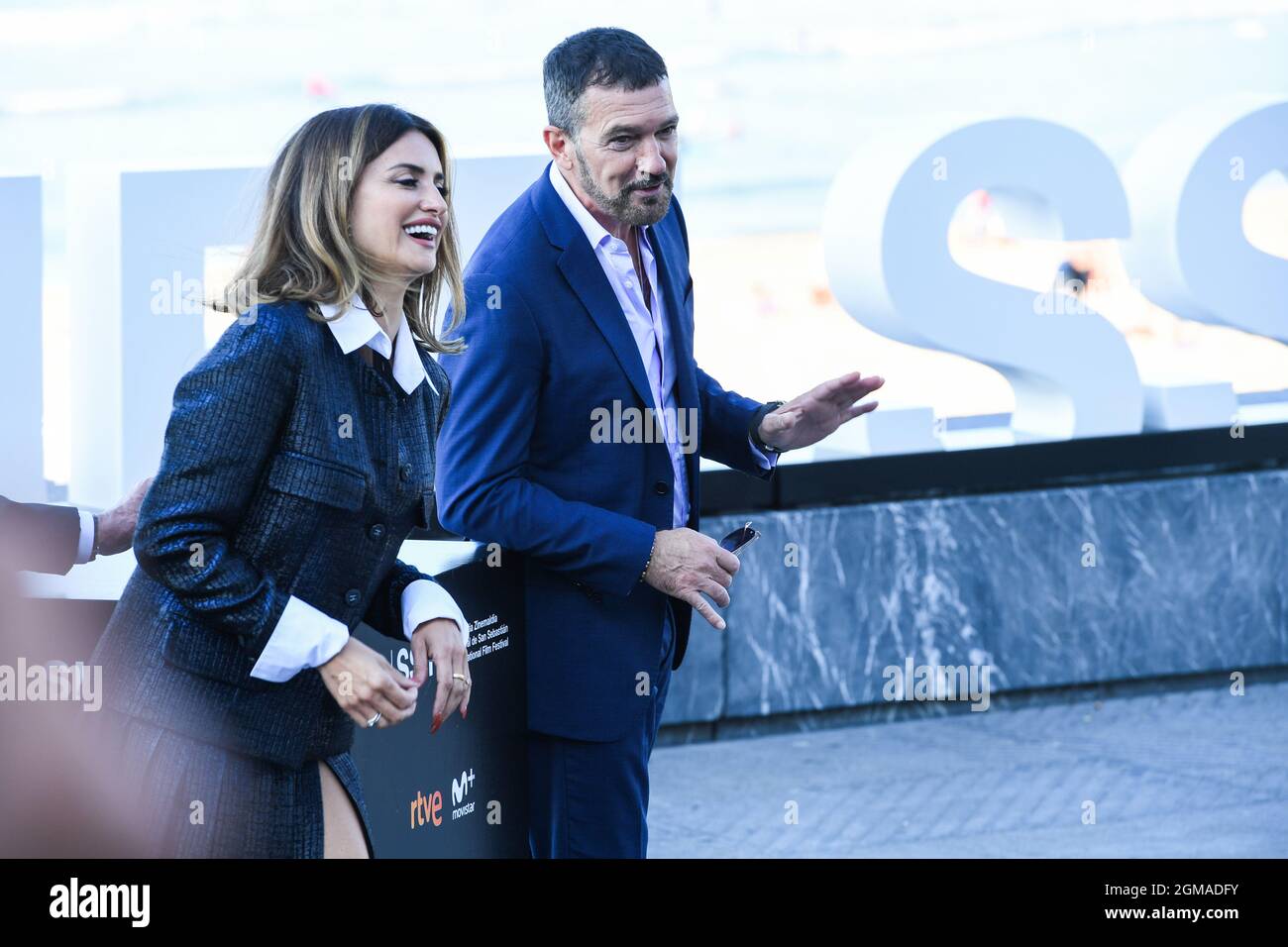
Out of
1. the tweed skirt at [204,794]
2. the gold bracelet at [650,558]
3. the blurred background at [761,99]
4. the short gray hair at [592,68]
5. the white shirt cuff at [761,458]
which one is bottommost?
A: the tweed skirt at [204,794]

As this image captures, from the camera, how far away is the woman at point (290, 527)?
2.44 m

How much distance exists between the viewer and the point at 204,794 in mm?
2510

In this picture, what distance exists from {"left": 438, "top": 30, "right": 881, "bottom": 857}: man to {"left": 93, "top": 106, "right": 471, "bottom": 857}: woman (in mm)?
504

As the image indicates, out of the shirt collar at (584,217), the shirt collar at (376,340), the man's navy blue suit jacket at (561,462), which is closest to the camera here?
the shirt collar at (376,340)

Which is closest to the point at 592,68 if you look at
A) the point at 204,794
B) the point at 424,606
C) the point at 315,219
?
the point at 315,219

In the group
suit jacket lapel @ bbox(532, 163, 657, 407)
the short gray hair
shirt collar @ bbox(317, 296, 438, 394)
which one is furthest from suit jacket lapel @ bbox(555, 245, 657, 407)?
shirt collar @ bbox(317, 296, 438, 394)

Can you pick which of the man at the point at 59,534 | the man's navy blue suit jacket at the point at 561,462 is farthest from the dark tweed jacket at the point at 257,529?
the man's navy blue suit jacket at the point at 561,462

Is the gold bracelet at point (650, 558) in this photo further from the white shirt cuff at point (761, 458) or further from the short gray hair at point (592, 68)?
the short gray hair at point (592, 68)

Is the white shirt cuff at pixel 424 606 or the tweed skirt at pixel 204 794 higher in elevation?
the white shirt cuff at pixel 424 606

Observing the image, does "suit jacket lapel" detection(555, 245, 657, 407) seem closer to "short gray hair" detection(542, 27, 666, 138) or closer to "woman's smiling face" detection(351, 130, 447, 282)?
"short gray hair" detection(542, 27, 666, 138)

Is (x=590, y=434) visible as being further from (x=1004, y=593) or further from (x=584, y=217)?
(x=1004, y=593)
